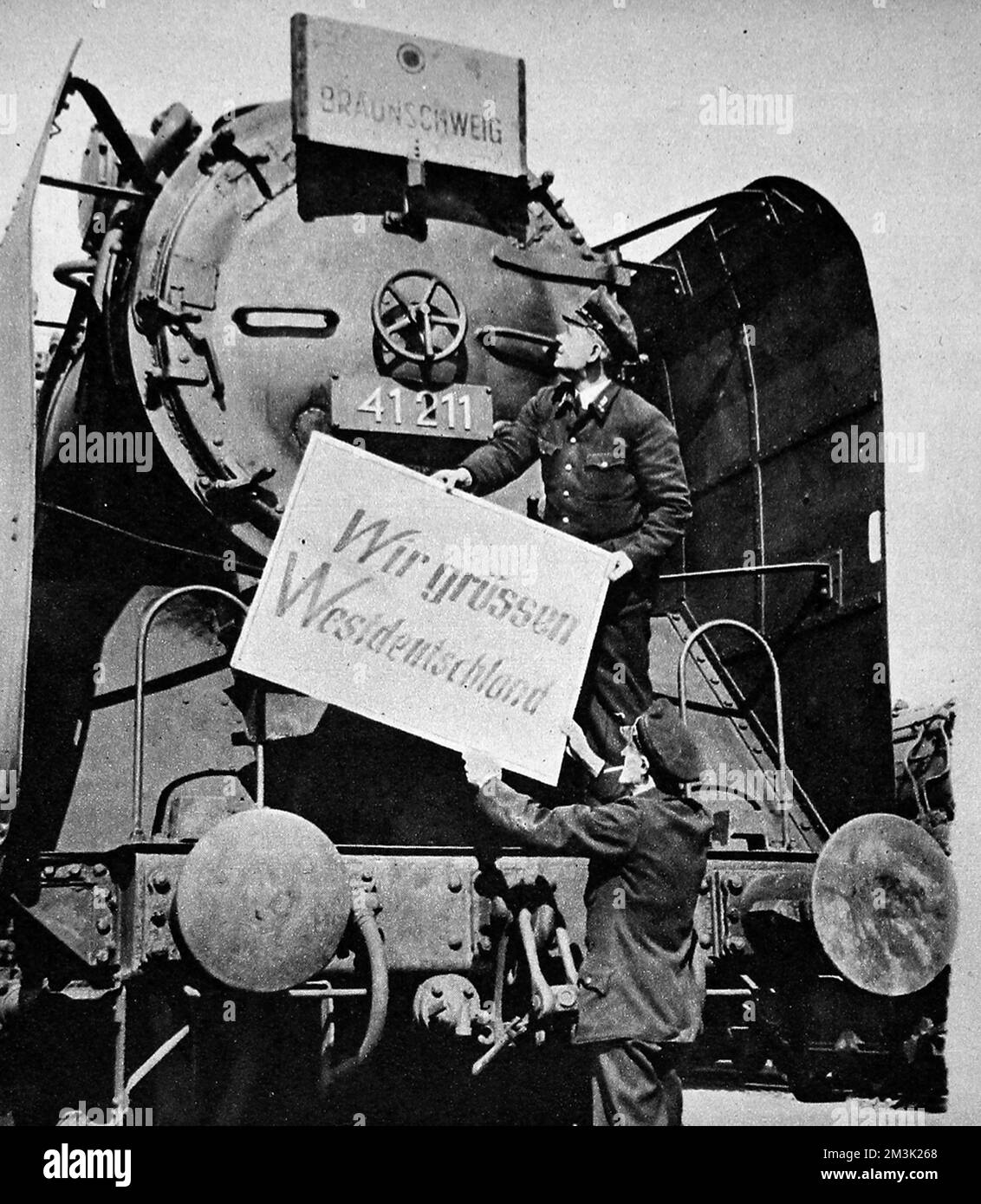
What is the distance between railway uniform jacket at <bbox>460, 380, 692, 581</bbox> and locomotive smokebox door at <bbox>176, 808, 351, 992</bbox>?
1.19m

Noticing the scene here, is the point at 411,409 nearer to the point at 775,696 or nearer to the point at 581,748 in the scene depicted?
the point at 581,748

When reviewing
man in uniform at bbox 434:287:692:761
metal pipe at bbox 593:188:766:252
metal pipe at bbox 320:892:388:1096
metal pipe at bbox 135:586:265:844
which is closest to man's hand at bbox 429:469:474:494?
man in uniform at bbox 434:287:692:761

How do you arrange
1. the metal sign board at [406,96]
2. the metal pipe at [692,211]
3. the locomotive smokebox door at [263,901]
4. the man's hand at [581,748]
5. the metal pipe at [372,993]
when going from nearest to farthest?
the locomotive smokebox door at [263,901] → the metal pipe at [372,993] → the man's hand at [581,748] → the metal sign board at [406,96] → the metal pipe at [692,211]

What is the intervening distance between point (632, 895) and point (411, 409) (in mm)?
1442

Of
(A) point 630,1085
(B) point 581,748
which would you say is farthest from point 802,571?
(A) point 630,1085

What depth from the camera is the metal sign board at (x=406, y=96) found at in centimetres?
418

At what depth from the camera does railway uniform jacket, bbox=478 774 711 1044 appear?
12.0ft

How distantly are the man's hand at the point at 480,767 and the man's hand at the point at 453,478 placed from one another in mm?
700

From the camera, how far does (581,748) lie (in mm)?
4098

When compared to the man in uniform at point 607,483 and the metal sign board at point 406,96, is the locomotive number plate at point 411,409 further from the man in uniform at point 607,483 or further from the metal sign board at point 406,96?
the metal sign board at point 406,96

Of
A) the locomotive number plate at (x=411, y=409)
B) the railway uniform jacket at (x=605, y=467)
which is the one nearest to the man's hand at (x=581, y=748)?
the railway uniform jacket at (x=605, y=467)
